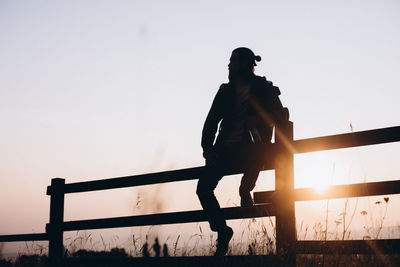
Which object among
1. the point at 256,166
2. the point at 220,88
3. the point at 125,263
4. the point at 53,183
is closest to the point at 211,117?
the point at 220,88

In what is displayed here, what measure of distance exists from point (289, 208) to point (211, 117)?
1.29 m

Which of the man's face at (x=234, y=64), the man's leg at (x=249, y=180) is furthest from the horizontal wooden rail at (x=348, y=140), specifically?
the man's face at (x=234, y=64)

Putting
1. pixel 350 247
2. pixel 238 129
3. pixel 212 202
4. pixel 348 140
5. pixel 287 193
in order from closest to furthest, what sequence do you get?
pixel 350 247
pixel 348 140
pixel 287 193
pixel 238 129
pixel 212 202

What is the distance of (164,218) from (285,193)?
1.72 meters

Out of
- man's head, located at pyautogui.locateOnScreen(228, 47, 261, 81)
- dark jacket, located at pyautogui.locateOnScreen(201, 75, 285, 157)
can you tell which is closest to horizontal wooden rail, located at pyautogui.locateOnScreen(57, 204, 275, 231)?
dark jacket, located at pyautogui.locateOnScreen(201, 75, 285, 157)

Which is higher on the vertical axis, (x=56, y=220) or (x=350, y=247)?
(x=56, y=220)

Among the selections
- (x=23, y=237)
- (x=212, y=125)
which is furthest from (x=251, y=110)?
(x=23, y=237)

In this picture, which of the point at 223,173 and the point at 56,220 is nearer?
the point at 223,173

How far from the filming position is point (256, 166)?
509cm

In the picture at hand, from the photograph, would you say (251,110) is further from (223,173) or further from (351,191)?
(351,191)

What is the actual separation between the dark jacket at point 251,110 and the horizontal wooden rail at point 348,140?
0.37 metres

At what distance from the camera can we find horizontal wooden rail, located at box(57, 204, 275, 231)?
5.06 m

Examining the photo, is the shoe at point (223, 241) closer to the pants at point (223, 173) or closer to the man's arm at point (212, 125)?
the pants at point (223, 173)

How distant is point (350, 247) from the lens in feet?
14.3
